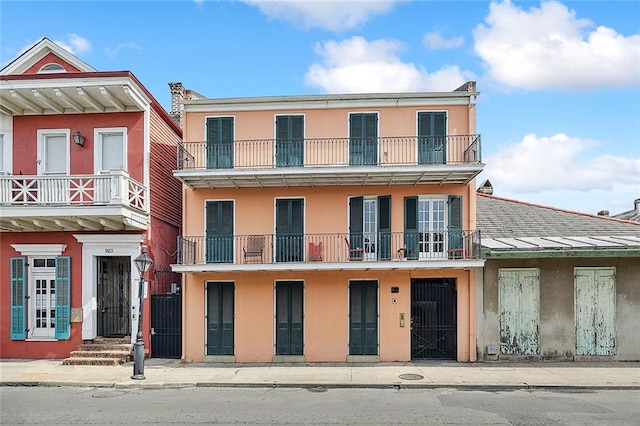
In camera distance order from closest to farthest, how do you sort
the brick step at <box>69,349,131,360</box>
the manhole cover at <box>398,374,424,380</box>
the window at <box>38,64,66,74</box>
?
the manhole cover at <box>398,374,424,380</box>, the brick step at <box>69,349,131,360</box>, the window at <box>38,64,66,74</box>

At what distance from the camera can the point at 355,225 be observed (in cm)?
1552

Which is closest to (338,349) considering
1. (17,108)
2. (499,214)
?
(499,214)

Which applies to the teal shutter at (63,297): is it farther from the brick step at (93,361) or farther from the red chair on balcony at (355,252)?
the red chair on balcony at (355,252)

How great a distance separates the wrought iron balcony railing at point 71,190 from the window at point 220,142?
8.19 ft

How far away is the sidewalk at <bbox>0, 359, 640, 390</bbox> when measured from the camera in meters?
12.2

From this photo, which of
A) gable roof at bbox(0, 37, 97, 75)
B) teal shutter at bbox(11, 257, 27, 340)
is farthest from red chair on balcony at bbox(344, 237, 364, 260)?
teal shutter at bbox(11, 257, 27, 340)

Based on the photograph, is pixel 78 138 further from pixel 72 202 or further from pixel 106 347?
pixel 106 347

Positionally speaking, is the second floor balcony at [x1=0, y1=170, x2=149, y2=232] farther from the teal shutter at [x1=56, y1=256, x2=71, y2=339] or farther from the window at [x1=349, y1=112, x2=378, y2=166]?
the window at [x1=349, y1=112, x2=378, y2=166]

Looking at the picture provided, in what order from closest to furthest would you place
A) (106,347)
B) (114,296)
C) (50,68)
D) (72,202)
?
1. (72,202)
2. (106,347)
3. (50,68)
4. (114,296)

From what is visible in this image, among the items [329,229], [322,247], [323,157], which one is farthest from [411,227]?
[323,157]

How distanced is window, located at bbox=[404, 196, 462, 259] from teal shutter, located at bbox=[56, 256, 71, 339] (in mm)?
10980

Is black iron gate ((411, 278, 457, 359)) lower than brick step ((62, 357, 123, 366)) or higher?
higher

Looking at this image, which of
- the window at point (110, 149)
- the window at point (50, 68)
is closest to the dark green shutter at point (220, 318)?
the window at point (110, 149)

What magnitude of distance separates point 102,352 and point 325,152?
31.0 feet
